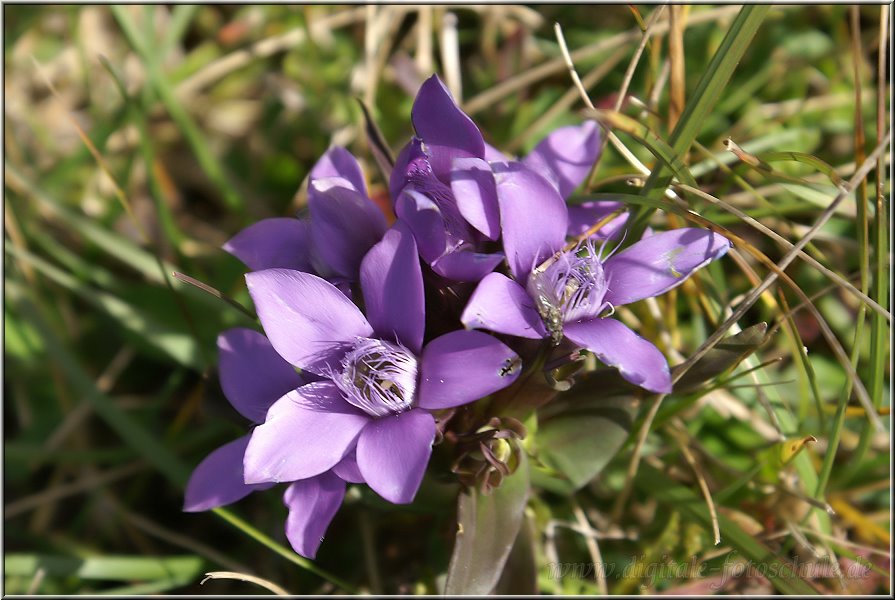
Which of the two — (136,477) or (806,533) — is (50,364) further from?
(806,533)

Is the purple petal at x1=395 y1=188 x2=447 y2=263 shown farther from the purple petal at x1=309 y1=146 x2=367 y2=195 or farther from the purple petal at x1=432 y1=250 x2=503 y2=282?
the purple petal at x1=309 y1=146 x2=367 y2=195

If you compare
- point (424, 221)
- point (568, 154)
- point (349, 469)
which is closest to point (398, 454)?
point (349, 469)

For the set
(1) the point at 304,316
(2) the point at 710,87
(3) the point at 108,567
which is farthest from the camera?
(3) the point at 108,567

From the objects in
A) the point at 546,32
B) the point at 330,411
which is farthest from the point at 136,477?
the point at 546,32

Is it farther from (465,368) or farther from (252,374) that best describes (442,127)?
(252,374)

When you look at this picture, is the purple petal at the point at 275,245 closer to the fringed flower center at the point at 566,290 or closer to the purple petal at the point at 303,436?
the purple petal at the point at 303,436

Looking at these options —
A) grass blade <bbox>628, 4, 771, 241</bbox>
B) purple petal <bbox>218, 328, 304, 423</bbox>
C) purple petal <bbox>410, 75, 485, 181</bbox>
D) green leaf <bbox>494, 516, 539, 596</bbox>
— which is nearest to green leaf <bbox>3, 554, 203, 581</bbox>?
purple petal <bbox>218, 328, 304, 423</bbox>
